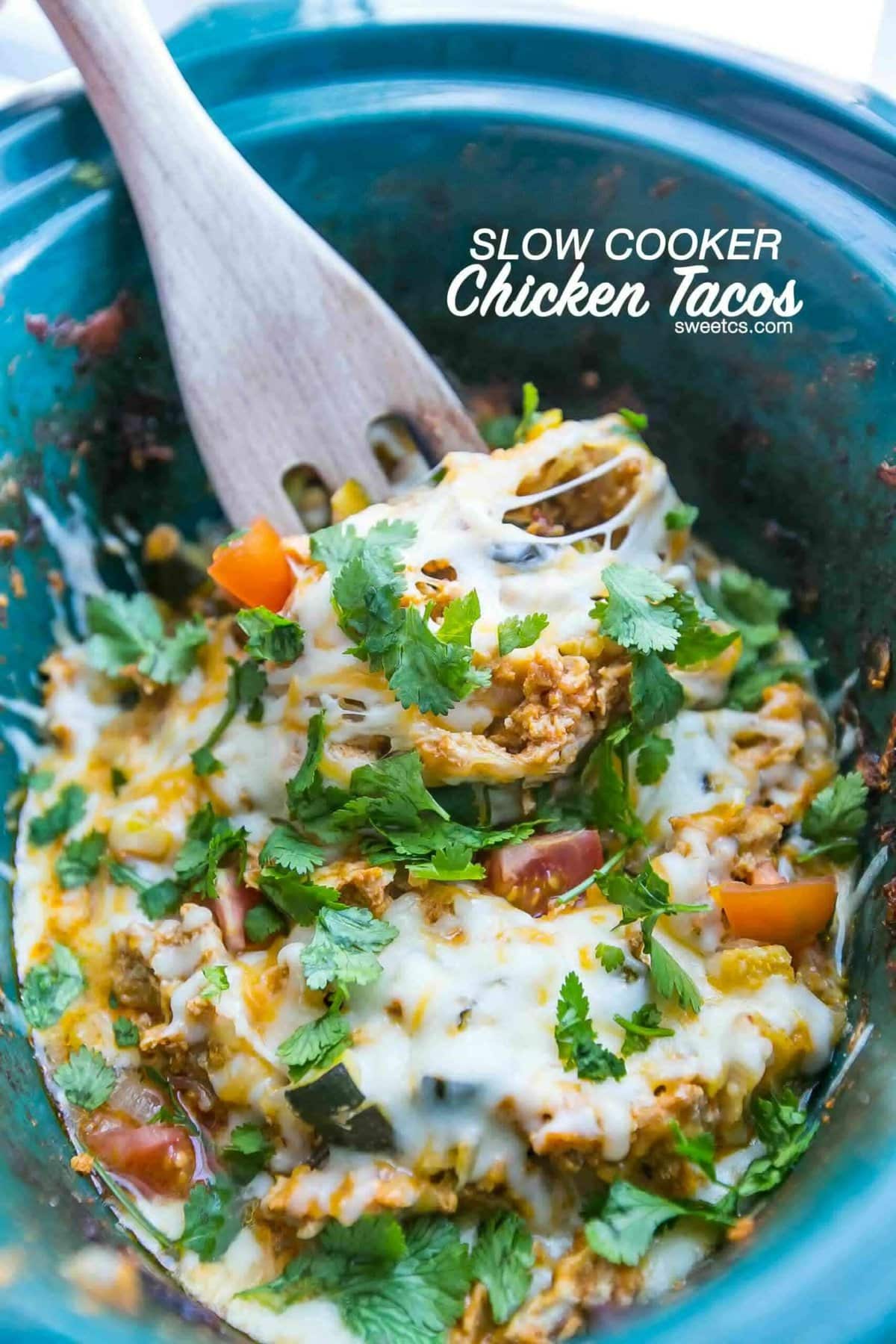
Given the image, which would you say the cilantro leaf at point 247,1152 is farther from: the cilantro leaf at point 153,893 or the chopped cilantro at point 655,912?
the chopped cilantro at point 655,912

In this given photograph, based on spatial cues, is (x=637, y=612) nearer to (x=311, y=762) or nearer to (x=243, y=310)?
(x=311, y=762)

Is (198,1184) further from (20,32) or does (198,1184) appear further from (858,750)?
(20,32)

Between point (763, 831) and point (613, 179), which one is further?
point (613, 179)

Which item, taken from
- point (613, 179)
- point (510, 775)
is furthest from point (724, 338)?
point (510, 775)

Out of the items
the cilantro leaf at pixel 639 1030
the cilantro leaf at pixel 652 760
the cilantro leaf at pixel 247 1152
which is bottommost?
the cilantro leaf at pixel 247 1152

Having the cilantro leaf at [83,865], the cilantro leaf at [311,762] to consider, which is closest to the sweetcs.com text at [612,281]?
the cilantro leaf at [311,762]

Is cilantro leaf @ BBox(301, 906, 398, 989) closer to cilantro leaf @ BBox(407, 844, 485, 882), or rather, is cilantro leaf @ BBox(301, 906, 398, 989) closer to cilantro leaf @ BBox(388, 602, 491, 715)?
cilantro leaf @ BBox(407, 844, 485, 882)
